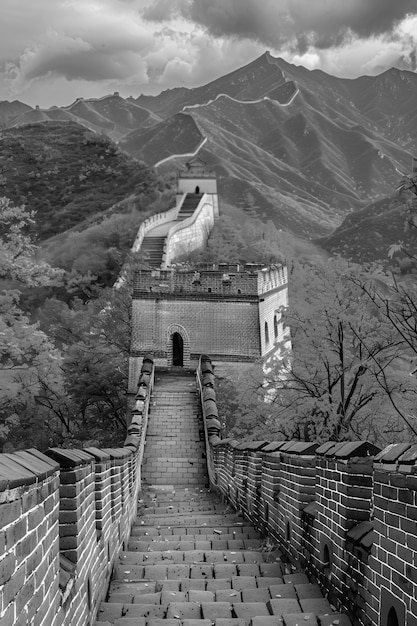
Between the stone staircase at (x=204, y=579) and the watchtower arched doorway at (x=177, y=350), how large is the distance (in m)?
11.6

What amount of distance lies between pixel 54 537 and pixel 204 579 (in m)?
3.28

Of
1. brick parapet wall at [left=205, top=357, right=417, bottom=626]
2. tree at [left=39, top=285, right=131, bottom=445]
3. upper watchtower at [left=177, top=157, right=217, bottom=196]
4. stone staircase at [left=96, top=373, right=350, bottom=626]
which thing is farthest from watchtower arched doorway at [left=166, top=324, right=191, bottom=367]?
upper watchtower at [left=177, top=157, right=217, bottom=196]

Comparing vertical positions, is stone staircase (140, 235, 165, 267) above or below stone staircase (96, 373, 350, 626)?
above

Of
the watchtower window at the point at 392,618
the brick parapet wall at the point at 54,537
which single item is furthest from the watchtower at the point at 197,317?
the watchtower window at the point at 392,618

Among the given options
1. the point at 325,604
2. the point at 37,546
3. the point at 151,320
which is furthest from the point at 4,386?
the point at 37,546

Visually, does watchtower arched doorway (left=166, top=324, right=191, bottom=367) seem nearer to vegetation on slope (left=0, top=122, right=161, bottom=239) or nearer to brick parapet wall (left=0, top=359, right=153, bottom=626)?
brick parapet wall (left=0, top=359, right=153, bottom=626)

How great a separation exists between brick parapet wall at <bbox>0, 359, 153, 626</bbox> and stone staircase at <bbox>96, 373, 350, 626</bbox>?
33 cm

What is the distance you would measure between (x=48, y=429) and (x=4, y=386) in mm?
7744

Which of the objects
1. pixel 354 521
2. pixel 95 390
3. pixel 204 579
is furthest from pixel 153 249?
pixel 354 521

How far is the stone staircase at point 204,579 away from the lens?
5395 mm

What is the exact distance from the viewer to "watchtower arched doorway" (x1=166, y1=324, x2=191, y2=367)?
25594 mm

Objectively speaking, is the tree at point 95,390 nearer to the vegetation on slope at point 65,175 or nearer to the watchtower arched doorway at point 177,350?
the watchtower arched doorway at point 177,350

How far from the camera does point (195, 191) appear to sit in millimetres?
67250

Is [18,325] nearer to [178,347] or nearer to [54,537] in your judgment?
[178,347]
